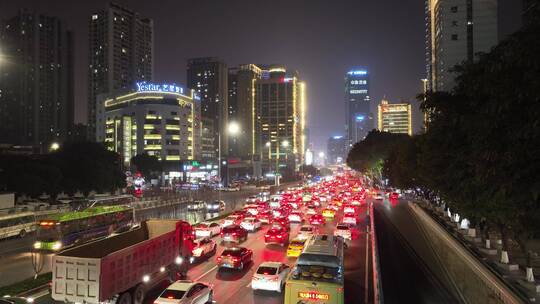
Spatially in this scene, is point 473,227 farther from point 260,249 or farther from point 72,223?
point 72,223

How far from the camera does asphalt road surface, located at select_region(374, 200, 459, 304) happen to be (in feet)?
62.4

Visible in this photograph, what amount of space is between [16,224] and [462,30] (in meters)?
114

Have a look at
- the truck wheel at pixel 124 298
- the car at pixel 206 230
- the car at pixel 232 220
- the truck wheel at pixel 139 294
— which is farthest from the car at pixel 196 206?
the truck wheel at pixel 124 298

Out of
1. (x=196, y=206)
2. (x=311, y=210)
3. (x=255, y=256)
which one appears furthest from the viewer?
(x=196, y=206)

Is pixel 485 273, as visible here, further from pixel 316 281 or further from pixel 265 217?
pixel 265 217

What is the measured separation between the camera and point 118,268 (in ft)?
48.3

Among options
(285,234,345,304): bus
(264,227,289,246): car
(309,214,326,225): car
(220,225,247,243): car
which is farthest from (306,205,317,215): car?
(285,234,345,304): bus

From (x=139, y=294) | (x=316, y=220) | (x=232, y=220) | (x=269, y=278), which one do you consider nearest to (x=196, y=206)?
(x=232, y=220)

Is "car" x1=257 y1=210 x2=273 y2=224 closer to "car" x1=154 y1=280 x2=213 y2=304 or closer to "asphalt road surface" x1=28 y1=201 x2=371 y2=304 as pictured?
"asphalt road surface" x1=28 y1=201 x2=371 y2=304

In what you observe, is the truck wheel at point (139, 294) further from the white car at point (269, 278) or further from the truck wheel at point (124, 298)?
the white car at point (269, 278)

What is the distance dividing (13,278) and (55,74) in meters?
198

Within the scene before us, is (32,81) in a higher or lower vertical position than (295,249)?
higher

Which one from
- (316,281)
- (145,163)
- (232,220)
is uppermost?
(145,163)

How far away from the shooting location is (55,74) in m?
196
